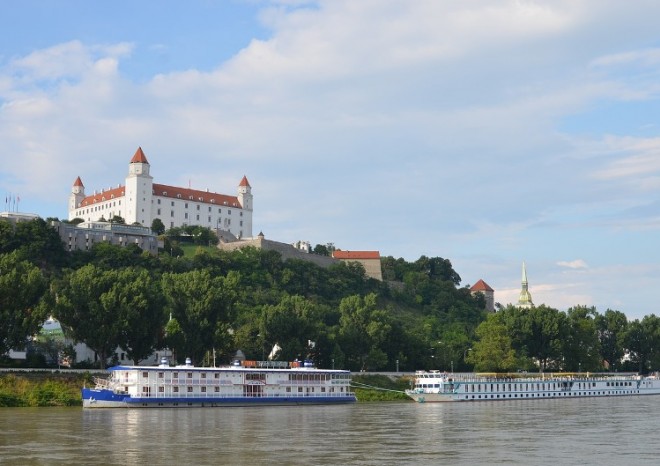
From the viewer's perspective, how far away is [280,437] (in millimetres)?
44625

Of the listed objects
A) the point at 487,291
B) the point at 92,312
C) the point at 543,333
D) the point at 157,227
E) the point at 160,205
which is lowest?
the point at 543,333

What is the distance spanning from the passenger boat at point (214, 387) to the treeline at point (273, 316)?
6128mm

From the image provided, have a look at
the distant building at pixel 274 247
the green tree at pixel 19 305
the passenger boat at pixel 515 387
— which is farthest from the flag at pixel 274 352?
the distant building at pixel 274 247

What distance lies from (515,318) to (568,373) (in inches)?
397

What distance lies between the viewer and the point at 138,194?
166m

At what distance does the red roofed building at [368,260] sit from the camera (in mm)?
178625

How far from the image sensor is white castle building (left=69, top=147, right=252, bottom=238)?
16638cm

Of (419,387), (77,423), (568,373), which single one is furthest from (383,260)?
(77,423)

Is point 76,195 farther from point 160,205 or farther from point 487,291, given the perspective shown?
point 487,291

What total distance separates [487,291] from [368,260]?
32032mm

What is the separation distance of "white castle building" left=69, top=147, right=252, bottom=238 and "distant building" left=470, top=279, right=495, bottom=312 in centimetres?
5035

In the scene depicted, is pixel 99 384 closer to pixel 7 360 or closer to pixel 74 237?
pixel 7 360

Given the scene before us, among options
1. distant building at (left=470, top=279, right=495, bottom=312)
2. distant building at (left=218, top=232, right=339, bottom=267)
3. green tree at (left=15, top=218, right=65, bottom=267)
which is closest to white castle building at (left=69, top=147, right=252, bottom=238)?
distant building at (left=218, top=232, right=339, bottom=267)

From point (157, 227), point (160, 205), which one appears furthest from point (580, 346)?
point (160, 205)
